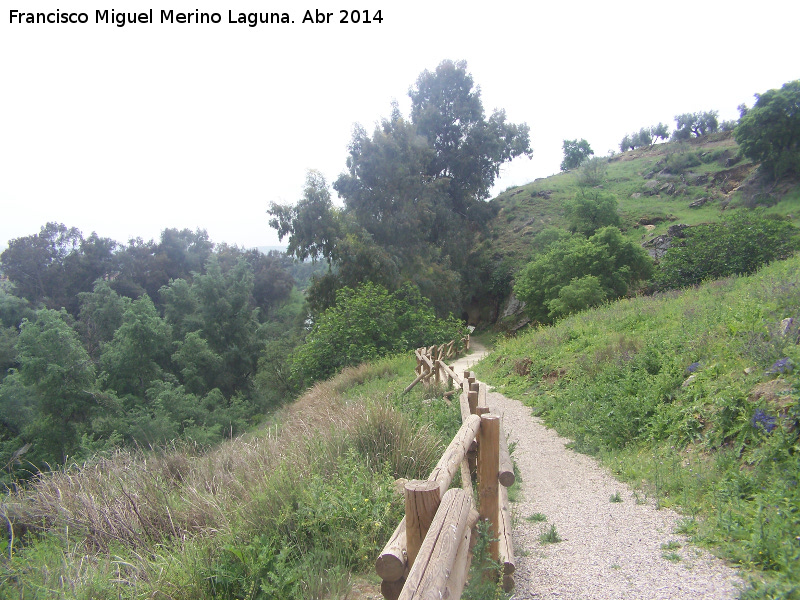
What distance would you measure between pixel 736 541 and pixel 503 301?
33866 millimetres

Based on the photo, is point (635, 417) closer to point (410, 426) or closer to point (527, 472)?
point (527, 472)

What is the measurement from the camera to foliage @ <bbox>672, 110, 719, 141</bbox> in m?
61.6

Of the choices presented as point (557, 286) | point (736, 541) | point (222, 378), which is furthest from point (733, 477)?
point (222, 378)

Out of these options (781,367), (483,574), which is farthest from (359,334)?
(483,574)

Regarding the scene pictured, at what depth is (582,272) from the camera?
25.5 meters

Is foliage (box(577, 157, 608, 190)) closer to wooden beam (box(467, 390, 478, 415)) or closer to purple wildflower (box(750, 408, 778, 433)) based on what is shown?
purple wildflower (box(750, 408, 778, 433))

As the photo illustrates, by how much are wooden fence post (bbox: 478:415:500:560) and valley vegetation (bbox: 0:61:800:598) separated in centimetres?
85

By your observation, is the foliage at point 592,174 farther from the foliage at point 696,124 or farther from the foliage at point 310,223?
the foliage at point 310,223

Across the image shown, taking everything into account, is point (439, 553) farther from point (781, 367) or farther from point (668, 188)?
point (668, 188)

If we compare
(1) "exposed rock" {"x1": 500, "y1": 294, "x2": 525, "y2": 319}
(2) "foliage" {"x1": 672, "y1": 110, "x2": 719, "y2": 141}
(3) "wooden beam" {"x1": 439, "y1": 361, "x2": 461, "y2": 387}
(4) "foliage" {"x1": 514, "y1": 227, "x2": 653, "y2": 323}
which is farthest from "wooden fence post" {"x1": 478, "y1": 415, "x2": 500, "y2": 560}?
(2) "foliage" {"x1": 672, "y1": 110, "x2": 719, "y2": 141}

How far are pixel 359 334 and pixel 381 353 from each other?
47.5 inches

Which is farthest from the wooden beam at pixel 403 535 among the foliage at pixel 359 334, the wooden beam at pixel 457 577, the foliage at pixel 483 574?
the foliage at pixel 359 334

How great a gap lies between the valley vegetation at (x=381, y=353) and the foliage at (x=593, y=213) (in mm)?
149

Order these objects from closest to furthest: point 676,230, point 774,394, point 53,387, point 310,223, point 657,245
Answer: point 774,394 < point 53,387 < point 310,223 < point 657,245 < point 676,230
